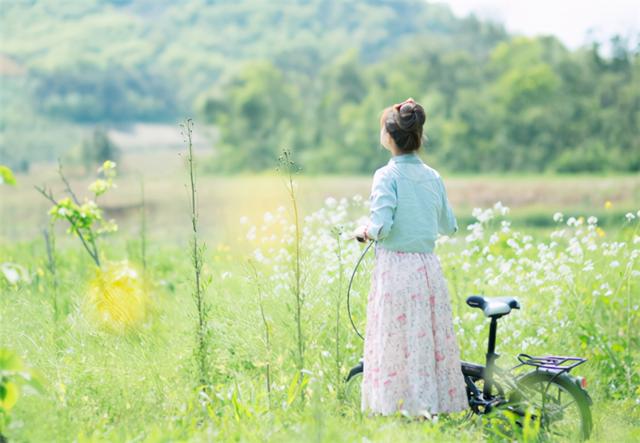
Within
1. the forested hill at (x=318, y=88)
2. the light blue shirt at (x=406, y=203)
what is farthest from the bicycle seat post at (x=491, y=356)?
the forested hill at (x=318, y=88)

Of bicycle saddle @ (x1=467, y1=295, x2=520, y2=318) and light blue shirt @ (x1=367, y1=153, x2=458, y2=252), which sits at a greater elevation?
light blue shirt @ (x1=367, y1=153, x2=458, y2=252)

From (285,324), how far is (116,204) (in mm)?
32073

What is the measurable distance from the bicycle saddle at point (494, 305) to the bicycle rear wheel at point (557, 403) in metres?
0.35

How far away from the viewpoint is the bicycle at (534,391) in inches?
162

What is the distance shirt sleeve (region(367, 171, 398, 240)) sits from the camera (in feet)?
13.6

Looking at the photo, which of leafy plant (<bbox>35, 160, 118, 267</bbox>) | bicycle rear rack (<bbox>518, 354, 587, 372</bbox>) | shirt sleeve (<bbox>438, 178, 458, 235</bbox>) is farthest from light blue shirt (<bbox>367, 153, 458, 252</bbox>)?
leafy plant (<bbox>35, 160, 118, 267</bbox>)

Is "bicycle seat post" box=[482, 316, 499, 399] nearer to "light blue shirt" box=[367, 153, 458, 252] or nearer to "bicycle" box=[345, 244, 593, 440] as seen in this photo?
"bicycle" box=[345, 244, 593, 440]

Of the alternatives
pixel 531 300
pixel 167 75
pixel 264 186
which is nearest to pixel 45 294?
pixel 531 300

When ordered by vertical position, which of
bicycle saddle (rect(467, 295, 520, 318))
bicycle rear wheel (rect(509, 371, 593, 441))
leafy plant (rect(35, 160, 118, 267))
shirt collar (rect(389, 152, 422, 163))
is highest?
shirt collar (rect(389, 152, 422, 163))

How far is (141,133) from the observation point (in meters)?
46.8

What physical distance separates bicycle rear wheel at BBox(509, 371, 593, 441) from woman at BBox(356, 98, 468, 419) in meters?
0.38

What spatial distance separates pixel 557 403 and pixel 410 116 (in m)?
1.70

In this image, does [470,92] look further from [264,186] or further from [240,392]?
[240,392]

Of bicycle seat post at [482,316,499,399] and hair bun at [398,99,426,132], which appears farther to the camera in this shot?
bicycle seat post at [482,316,499,399]
